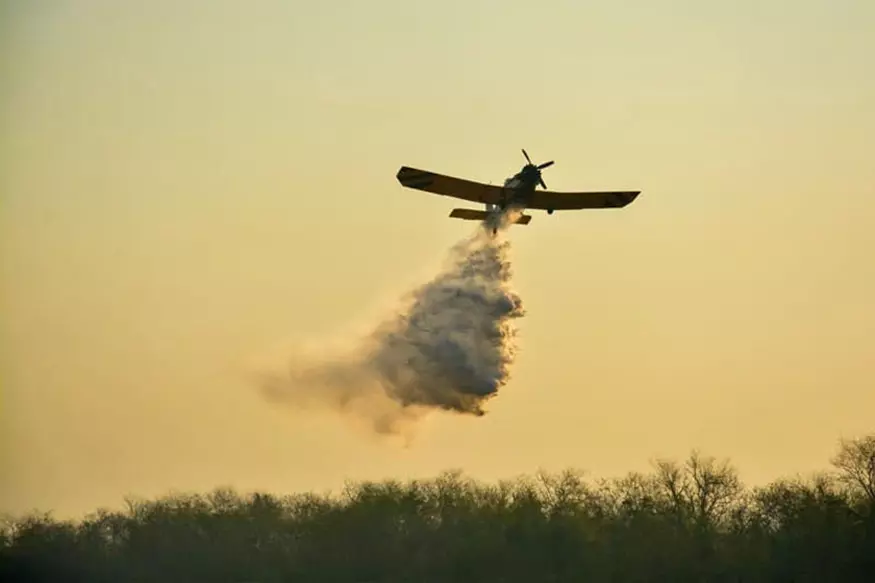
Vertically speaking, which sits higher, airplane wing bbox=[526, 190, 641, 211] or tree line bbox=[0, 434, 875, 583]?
airplane wing bbox=[526, 190, 641, 211]

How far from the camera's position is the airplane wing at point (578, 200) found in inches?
2333

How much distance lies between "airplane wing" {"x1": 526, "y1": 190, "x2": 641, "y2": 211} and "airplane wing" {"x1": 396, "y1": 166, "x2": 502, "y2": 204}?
53.7 inches

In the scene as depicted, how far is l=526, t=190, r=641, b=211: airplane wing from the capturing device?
2333 inches

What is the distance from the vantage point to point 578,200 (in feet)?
201

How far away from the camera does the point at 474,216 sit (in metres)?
58.8

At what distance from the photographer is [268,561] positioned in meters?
65.4

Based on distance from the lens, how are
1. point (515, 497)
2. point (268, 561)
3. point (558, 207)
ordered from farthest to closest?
point (515, 497) → point (268, 561) → point (558, 207)

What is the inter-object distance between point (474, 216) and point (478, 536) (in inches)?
473

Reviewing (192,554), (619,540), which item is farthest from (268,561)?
(619,540)

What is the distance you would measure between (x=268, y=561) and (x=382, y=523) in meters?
4.25

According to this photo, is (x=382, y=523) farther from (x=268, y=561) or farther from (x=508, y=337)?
(x=508, y=337)

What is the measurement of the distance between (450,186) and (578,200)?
200 inches

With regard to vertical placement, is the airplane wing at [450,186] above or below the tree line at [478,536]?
above

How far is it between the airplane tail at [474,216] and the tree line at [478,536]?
11515 mm
